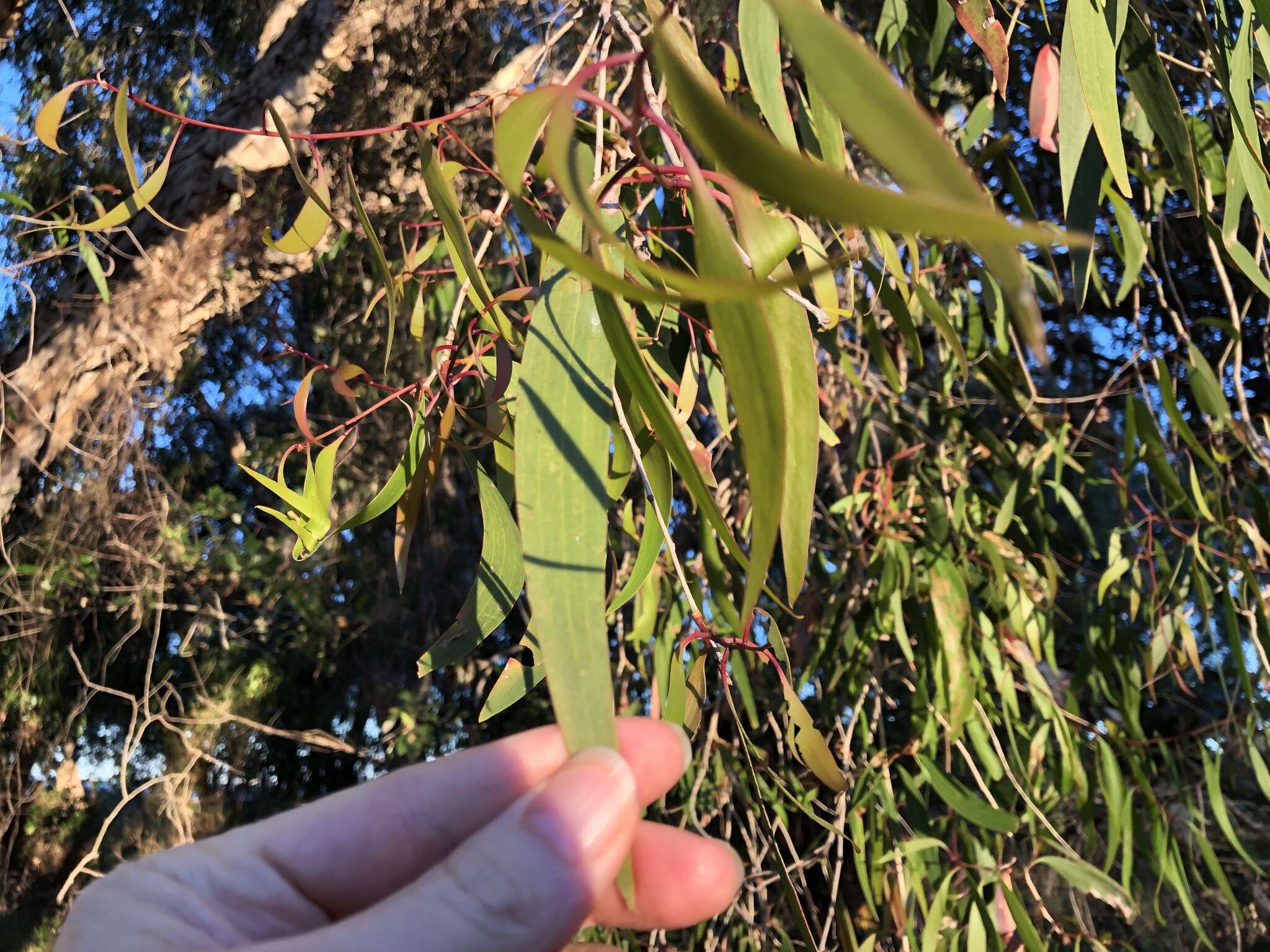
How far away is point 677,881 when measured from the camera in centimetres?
41

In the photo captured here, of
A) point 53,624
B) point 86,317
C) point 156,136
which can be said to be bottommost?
point 53,624

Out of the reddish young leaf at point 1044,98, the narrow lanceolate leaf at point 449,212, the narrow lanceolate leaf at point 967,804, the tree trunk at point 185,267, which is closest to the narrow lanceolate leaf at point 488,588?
the narrow lanceolate leaf at point 449,212

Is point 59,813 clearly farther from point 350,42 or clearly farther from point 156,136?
point 350,42

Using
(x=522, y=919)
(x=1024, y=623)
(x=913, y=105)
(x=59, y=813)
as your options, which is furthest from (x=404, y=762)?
(x=913, y=105)

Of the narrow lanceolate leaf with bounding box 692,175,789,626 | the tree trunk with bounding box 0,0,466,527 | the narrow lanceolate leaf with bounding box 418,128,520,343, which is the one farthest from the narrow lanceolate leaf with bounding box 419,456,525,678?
the tree trunk with bounding box 0,0,466,527

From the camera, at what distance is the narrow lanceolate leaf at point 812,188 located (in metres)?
0.15

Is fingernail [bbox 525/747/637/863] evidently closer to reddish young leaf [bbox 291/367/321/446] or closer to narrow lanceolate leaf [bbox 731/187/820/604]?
narrow lanceolate leaf [bbox 731/187/820/604]

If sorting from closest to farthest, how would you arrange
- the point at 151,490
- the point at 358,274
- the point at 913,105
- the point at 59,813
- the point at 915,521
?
the point at 913,105 → the point at 915,521 → the point at 358,274 → the point at 151,490 → the point at 59,813

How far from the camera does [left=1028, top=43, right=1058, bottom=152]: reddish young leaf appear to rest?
2.05 ft

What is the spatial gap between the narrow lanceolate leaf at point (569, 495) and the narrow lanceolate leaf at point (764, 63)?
219mm

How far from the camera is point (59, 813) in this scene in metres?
2.50

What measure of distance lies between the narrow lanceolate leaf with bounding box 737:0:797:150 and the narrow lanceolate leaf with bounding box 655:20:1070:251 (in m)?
0.33

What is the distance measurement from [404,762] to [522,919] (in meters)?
1.80

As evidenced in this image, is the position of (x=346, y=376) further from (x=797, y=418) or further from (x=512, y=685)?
(x=797, y=418)
